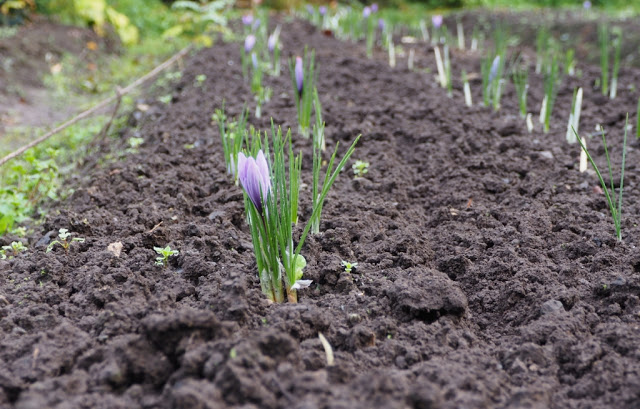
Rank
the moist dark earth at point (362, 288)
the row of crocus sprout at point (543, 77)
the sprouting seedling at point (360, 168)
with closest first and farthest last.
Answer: the moist dark earth at point (362, 288)
the row of crocus sprout at point (543, 77)
the sprouting seedling at point (360, 168)

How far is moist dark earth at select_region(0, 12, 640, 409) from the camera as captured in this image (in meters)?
1.38

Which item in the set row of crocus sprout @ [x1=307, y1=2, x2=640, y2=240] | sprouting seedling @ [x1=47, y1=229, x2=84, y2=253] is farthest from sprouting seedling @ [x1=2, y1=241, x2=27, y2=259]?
row of crocus sprout @ [x1=307, y1=2, x2=640, y2=240]

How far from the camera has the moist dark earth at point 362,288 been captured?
138cm

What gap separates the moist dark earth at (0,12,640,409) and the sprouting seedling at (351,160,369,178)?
0.15 feet

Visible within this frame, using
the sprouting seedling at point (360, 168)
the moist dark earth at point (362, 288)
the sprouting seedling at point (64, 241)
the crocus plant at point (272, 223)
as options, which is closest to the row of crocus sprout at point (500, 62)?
the moist dark earth at point (362, 288)

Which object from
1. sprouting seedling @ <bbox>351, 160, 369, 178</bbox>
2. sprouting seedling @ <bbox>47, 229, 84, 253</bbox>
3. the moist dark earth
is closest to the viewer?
the moist dark earth

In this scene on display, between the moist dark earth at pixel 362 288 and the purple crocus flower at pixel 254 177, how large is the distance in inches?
11.0

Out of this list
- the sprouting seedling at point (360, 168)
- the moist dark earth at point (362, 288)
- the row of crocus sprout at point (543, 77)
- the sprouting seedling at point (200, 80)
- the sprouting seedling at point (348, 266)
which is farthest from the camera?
the sprouting seedling at point (200, 80)

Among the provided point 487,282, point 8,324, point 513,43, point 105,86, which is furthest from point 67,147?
point 513,43

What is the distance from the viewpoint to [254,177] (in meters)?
1.69

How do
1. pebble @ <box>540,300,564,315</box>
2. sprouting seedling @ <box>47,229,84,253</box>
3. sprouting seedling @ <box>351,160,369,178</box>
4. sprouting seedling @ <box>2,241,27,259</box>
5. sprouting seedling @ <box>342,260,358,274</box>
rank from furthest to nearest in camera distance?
sprouting seedling @ <box>351,160,369,178</box> < sprouting seedling @ <box>2,241,27,259</box> < sprouting seedling @ <box>47,229,84,253</box> < sprouting seedling @ <box>342,260,358,274</box> < pebble @ <box>540,300,564,315</box>

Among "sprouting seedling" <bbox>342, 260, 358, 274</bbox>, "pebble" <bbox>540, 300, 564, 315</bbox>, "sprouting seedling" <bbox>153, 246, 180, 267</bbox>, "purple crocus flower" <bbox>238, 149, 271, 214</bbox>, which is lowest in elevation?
"pebble" <bbox>540, 300, 564, 315</bbox>

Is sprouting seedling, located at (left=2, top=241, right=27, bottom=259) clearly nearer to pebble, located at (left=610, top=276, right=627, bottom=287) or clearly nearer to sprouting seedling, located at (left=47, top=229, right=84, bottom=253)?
sprouting seedling, located at (left=47, top=229, right=84, bottom=253)

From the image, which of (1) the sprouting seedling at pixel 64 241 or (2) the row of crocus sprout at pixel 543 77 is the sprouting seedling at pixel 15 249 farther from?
(2) the row of crocus sprout at pixel 543 77
